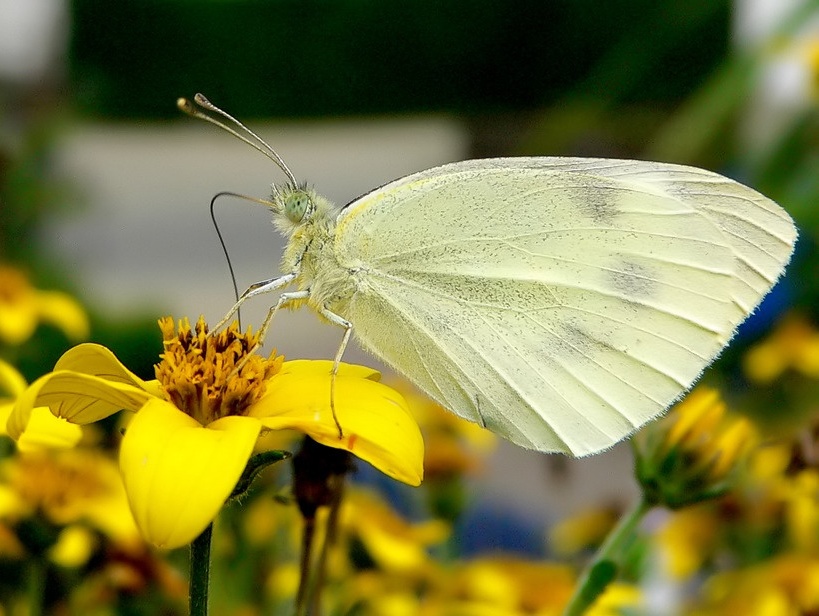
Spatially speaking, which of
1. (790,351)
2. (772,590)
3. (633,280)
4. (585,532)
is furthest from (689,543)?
(790,351)

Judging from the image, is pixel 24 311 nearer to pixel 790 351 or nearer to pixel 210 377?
pixel 210 377

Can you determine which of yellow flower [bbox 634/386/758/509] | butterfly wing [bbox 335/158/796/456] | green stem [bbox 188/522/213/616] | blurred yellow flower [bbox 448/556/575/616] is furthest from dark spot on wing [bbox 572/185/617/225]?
green stem [bbox 188/522/213/616]

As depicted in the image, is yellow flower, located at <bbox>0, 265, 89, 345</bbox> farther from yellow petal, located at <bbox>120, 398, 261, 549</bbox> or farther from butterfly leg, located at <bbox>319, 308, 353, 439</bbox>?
yellow petal, located at <bbox>120, 398, 261, 549</bbox>

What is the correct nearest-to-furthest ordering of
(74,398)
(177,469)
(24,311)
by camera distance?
1. (177,469)
2. (74,398)
3. (24,311)

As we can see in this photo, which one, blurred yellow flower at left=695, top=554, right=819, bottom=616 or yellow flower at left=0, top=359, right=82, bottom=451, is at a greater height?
yellow flower at left=0, top=359, right=82, bottom=451

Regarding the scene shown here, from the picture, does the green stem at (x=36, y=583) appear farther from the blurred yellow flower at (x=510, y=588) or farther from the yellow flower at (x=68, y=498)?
the blurred yellow flower at (x=510, y=588)

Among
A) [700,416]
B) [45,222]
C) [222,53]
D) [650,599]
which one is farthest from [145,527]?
[222,53]

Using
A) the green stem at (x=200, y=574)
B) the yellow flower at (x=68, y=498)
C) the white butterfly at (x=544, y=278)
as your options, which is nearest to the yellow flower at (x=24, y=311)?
the yellow flower at (x=68, y=498)
